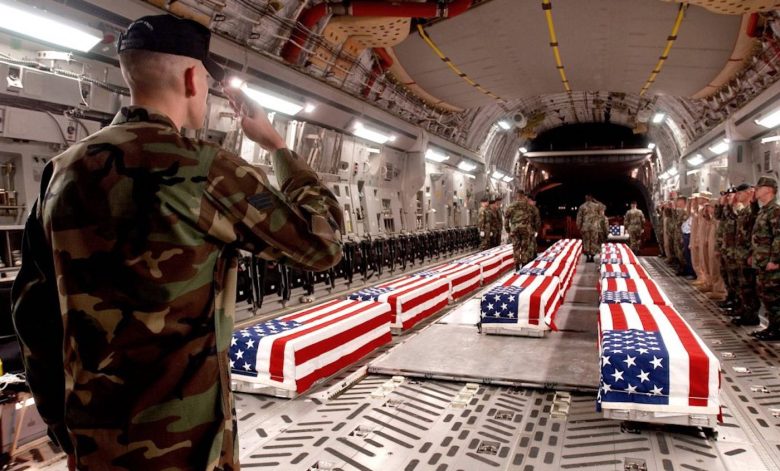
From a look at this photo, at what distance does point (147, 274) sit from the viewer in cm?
123

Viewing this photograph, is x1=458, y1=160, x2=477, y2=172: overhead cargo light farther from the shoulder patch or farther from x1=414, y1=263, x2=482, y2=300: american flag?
the shoulder patch

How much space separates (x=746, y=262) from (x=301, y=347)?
628 cm

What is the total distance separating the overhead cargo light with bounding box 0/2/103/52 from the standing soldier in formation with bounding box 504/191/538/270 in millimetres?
9177

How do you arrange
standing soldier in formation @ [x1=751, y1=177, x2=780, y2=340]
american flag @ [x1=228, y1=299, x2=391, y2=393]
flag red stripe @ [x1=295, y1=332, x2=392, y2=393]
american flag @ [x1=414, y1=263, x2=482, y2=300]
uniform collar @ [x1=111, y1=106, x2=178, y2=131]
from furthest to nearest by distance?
american flag @ [x1=414, y1=263, x2=482, y2=300], standing soldier in formation @ [x1=751, y1=177, x2=780, y2=340], flag red stripe @ [x1=295, y1=332, x2=392, y2=393], american flag @ [x1=228, y1=299, x2=391, y2=393], uniform collar @ [x1=111, y1=106, x2=178, y2=131]

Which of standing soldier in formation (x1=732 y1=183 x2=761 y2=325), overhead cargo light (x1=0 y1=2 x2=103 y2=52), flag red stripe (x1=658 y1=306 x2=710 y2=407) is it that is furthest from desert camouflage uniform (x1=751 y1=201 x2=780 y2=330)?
overhead cargo light (x1=0 y1=2 x2=103 y2=52)

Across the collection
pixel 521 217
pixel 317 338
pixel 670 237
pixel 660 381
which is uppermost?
pixel 521 217

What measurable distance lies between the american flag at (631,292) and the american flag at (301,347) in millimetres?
2782

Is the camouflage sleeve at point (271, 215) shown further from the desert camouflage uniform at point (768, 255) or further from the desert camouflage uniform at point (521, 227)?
the desert camouflage uniform at point (521, 227)

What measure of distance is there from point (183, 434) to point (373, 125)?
983cm

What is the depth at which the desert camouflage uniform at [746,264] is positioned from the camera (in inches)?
274

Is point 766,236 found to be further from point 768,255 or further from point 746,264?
point 746,264

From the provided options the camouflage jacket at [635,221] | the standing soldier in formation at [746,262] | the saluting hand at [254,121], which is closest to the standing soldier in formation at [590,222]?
the camouflage jacket at [635,221]

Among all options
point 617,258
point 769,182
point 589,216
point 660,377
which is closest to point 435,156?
point 589,216

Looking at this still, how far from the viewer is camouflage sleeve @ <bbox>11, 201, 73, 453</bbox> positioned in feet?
4.47
